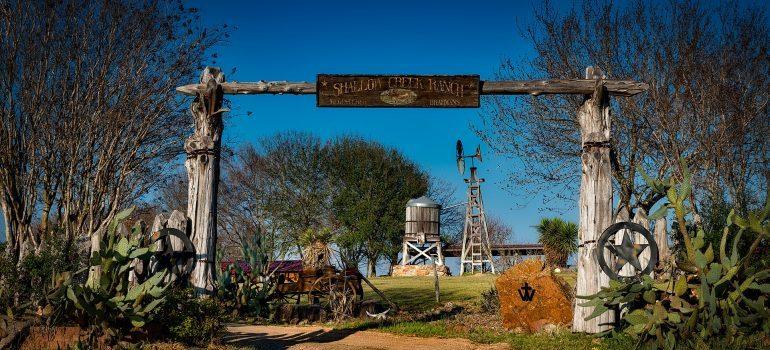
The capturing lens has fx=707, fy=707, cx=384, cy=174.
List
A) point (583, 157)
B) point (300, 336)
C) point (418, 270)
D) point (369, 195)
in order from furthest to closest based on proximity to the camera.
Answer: point (369, 195), point (418, 270), point (300, 336), point (583, 157)

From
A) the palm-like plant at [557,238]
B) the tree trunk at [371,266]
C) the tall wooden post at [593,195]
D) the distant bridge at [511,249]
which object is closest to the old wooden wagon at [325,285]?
the tall wooden post at [593,195]

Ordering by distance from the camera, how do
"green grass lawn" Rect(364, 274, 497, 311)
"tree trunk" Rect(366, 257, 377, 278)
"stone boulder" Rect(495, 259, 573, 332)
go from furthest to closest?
"tree trunk" Rect(366, 257, 377, 278), "green grass lawn" Rect(364, 274, 497, 311), "stone boulder" Rect(495, 259, 573, 332)

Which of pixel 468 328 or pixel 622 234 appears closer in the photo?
pixel 622 234

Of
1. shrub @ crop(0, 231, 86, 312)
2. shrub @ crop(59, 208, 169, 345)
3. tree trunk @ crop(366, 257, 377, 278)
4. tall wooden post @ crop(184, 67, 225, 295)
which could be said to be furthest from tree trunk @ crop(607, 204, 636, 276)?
tree trunk @ crop(366, 257, 377, 278)

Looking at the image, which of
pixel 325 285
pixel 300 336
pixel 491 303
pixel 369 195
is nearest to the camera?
pixel 300 336

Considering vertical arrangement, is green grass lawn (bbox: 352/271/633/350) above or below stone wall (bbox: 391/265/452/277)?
below

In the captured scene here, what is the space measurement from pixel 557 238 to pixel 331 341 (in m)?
21.3

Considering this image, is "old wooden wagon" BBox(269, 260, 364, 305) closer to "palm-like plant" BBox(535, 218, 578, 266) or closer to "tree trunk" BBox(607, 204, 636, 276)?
"tree trunk" BBox(607, 204, 636, 276)

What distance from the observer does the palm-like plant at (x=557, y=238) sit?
31.3 metres

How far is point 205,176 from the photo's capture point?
11805mm

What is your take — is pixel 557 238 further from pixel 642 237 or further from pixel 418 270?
pixel 642 237

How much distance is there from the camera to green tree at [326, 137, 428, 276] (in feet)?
128

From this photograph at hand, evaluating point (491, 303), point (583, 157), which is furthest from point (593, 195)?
point (491, 303)

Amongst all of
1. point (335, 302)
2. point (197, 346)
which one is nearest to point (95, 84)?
point (335, 302)
